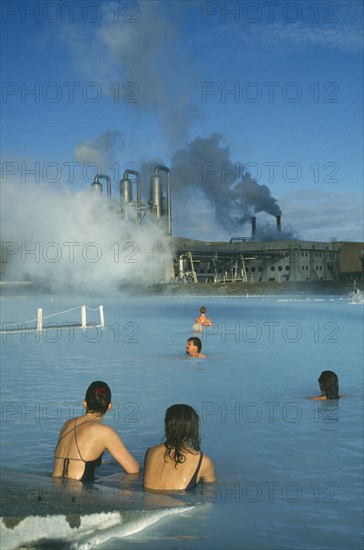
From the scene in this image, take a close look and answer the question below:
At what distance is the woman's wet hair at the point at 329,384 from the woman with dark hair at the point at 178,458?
5.01 metres

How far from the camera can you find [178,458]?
5039 mm

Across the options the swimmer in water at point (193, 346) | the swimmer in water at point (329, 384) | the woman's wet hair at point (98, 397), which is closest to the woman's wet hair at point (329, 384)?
the swimmer in water at point (329, 384)

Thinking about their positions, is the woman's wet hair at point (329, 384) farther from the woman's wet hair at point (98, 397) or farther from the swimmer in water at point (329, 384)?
the woman's wet hair at point (98, 397)

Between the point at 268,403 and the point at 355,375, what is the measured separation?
3774mm

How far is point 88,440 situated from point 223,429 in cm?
368

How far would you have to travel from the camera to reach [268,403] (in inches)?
413

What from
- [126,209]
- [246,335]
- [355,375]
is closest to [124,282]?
[126,209]

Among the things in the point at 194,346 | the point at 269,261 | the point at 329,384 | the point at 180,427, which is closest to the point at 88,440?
the point at 180,427

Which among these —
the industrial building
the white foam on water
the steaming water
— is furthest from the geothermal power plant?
the white foam on water

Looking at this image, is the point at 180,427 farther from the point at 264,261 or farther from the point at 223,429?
the point at 264,261

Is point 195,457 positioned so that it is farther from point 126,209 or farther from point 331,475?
point 126,209

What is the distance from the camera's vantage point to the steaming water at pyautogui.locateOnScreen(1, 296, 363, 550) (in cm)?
474

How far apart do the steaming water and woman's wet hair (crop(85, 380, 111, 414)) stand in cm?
65

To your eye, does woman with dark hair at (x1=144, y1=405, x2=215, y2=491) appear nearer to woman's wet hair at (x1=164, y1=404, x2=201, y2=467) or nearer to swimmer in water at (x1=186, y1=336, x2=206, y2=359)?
woman's wet hair at (x1=164, y1=404, x2=201, y2=467)
